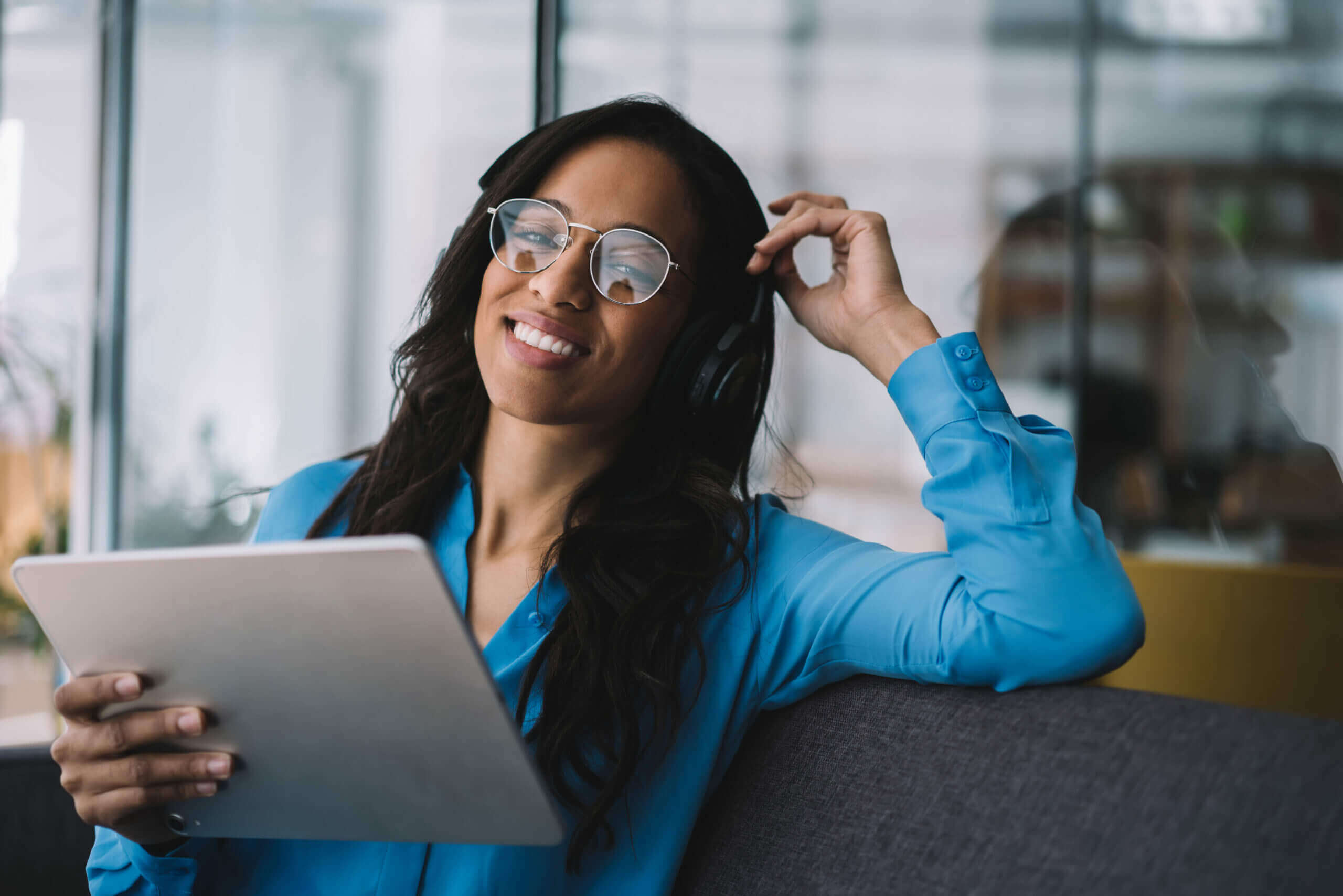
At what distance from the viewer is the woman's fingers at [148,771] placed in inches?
32.6

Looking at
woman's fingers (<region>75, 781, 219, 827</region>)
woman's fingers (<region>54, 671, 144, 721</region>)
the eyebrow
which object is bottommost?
woman's fingers (<region>75, 781, 219, 827</region>)

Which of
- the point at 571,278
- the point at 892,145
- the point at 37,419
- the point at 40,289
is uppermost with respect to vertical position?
the point at 892,145

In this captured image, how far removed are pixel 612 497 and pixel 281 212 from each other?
236 cm

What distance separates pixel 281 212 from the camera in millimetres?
3168

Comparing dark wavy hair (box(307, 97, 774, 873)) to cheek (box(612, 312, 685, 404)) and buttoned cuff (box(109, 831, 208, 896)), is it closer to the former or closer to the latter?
cheek (box(612, 312, 685, 404))

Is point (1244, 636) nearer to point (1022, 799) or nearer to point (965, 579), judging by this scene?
point (965, 579)

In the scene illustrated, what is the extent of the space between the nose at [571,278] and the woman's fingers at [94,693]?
55cm

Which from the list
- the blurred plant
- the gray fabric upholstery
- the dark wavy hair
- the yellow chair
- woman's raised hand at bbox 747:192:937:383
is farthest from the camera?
the blurred plant

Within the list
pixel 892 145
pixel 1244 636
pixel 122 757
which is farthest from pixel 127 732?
pixel 892 145

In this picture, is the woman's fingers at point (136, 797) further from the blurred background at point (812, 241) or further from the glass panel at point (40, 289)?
the glass panel at point (40, 289)

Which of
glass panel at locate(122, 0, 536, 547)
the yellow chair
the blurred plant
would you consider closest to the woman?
the yellow chair

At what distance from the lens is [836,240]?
1.25 m

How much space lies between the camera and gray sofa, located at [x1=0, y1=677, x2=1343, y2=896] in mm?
666

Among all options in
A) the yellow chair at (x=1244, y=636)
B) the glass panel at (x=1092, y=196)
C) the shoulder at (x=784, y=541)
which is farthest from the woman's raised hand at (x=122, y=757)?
the glass panel at (x=1092, y=196)
